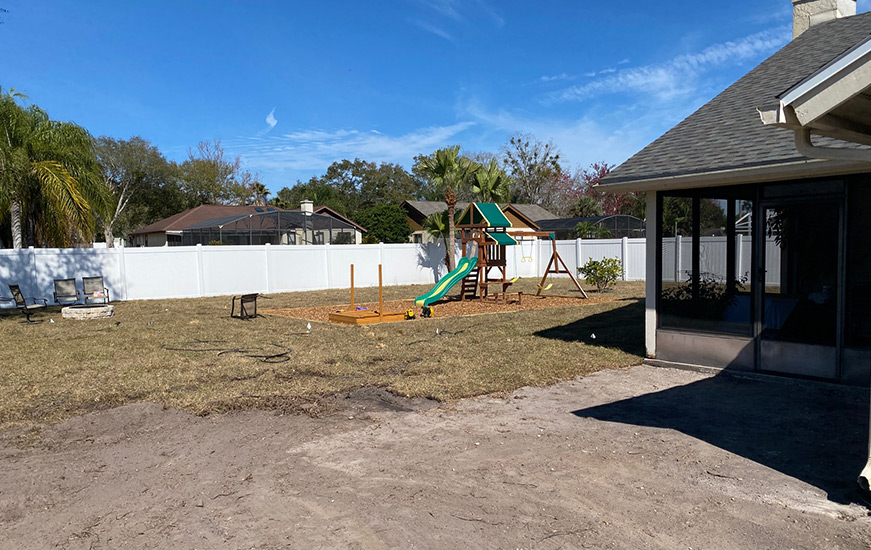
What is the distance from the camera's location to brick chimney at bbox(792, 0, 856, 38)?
33.8ft

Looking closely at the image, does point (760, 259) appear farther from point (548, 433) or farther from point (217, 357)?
point (217, 357)

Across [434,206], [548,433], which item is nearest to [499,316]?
[548,433]

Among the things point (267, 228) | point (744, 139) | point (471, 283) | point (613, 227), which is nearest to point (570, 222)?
point (613, 227)

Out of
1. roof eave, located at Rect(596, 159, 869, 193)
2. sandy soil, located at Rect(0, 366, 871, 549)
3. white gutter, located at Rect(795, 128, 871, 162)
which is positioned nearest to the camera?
sandy soil, located at Rect(0, 366, 871, 549)

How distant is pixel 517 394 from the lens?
6.83m

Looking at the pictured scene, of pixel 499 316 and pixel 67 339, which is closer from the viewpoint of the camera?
pixel 67 339

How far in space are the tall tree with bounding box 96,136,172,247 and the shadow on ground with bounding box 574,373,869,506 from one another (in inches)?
1808

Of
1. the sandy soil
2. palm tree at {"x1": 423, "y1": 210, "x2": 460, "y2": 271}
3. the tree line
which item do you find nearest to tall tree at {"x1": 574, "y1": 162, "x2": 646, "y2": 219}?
the tree line

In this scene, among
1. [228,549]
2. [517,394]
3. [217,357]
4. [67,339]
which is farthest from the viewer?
[67,339]

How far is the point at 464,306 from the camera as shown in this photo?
17.0 metres

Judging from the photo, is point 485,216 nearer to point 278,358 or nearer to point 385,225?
point 278,358

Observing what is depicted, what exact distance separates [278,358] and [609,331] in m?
6.17

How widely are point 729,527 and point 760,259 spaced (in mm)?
4876

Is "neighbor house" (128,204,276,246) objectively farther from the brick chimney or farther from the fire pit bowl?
the brick chimney
